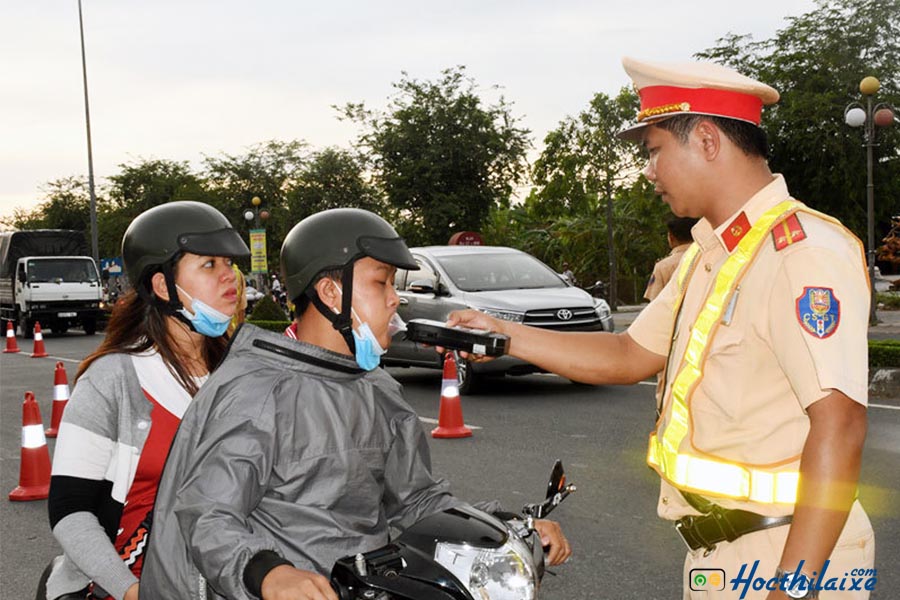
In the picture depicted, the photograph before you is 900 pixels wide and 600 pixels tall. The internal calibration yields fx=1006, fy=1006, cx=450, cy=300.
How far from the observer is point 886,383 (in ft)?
34.7

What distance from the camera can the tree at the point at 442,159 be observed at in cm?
2967

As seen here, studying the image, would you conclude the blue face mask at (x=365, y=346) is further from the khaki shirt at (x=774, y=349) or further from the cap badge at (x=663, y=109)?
the cap badge at (x=663, y=109)

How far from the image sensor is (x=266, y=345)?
2127mm

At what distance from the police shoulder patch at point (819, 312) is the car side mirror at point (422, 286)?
387 inches

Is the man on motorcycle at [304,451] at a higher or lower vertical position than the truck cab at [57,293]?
higher

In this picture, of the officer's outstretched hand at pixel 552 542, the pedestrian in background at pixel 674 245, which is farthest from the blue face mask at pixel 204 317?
the pedestrian in background at pixel 674 245

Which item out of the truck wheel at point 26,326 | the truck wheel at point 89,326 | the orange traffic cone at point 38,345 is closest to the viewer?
the orange traffic cone at point 38,345

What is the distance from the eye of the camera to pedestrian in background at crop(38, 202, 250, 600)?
8.16 ft

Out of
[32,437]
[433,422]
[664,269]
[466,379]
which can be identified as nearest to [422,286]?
[466,379]

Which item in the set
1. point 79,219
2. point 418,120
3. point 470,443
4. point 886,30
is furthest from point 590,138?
point 79,219

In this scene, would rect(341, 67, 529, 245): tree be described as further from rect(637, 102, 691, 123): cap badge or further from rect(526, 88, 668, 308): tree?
rect(637, 102, 691, 123): cap badge

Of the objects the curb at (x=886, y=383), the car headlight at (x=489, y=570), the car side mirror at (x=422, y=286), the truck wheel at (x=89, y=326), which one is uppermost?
the car headlight at (x=489, y=570)

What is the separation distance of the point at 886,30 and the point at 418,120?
1317cm

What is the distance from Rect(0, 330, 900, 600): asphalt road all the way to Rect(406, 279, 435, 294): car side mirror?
1.22 m
